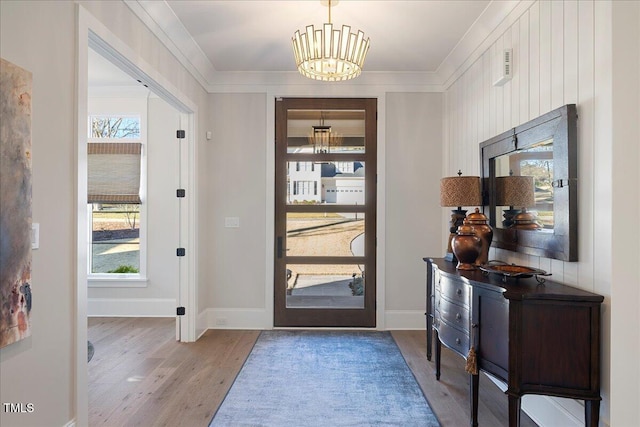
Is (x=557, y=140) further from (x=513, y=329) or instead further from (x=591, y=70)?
(x=513, y=329)

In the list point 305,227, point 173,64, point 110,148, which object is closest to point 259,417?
point 305,227

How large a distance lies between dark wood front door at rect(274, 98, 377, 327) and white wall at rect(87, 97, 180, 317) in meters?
1.41

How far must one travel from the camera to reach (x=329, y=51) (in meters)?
2.37

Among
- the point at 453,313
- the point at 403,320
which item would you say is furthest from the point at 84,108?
the point at 403,320

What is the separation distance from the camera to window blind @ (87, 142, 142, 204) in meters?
4.52

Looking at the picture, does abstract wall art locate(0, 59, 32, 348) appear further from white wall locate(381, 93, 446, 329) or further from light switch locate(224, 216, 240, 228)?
white wall locate(381, 93, 446, 329)

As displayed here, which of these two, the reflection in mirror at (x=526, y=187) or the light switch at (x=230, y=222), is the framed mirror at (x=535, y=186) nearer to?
the reflection in mirror at (x=526, y=187)

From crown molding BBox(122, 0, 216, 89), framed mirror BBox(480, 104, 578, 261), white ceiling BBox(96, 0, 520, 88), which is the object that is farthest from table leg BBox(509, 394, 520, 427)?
crown molding BBox(122, 0, 216, 89)

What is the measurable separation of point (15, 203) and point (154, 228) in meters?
3.14

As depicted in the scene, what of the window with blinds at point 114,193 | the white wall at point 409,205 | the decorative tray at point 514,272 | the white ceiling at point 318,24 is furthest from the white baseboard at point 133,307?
the decorative tray at point 514,272

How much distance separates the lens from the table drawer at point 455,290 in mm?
2342

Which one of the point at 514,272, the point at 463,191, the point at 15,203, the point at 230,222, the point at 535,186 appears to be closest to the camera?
the point at 15,203

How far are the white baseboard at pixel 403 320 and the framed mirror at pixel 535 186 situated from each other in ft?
5.11

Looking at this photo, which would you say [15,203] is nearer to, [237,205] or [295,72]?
[237,205]
